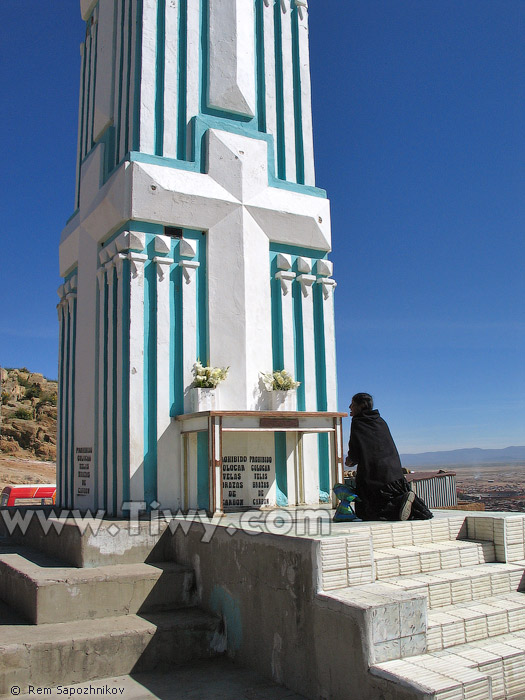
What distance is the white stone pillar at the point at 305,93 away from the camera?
37.8ft

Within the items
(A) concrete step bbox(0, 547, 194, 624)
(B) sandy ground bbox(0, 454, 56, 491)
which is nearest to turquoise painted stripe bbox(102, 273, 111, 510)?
(A) concrete step bbox(0, 547, 194, 624)

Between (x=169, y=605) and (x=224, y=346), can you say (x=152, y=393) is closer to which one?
(x=224, y=346)

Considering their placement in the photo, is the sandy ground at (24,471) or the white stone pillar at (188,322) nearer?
the white stone pillar at (188,322)

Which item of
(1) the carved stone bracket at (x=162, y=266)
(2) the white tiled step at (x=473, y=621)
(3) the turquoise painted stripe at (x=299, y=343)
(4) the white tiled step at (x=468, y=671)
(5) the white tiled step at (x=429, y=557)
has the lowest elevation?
(4) the white tiled step at (x=468, y=671)

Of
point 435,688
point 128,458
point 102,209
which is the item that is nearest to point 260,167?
point 102,209

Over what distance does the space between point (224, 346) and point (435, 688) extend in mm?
6528

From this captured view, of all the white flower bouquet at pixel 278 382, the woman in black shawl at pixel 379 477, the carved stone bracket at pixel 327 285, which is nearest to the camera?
the woman in black shawl at pixel 379 477

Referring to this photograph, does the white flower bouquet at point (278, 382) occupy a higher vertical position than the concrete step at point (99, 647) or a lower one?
higher

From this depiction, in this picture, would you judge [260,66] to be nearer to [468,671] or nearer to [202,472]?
[202,472]

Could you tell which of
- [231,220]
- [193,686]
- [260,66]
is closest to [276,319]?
[231,220]

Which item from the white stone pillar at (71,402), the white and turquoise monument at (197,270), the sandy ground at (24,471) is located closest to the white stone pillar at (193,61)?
the white and turquoise monument at (197,270)

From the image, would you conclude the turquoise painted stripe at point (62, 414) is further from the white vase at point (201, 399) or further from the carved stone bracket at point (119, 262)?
the white vase at point (201, 399)

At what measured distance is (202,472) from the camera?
942 centimetres

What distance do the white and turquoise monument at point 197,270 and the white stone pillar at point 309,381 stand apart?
0.08ft
